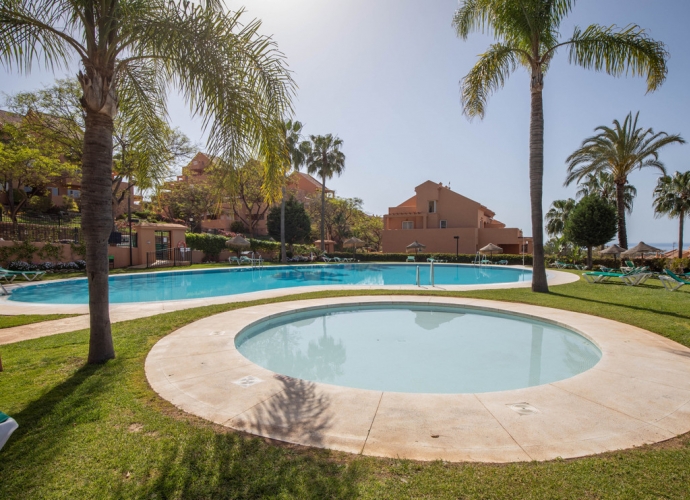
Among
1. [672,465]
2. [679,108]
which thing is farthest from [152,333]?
[679,108]

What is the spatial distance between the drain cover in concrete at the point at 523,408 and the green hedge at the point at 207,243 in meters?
26.5

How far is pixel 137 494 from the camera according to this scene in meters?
2.43

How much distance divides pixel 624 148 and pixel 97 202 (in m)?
28.2

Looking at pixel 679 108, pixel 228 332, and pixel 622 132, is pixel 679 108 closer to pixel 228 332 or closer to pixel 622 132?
pixel 622 132

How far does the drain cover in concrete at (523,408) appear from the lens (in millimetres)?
3746

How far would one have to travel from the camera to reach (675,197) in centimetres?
3050

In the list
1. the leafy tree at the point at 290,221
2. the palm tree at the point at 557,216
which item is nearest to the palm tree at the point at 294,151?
the leafy tree at the point at 290,221

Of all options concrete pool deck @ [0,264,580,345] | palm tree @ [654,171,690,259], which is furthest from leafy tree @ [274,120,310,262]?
palm tree @ [654,171,690,259]

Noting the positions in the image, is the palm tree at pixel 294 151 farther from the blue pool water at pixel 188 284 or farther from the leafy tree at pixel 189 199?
the leafy tree at pixel 189 199

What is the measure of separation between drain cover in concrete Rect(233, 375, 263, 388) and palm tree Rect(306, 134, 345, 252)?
28.8 metres

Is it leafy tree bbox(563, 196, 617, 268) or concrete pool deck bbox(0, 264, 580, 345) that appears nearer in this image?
concrete pool deck bbox(0, 264, 580, 345)

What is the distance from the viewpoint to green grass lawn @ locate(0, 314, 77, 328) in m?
7.62

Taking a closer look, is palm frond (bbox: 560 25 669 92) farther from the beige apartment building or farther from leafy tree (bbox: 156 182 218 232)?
leafy tree (bbox: 156 182 218 232)

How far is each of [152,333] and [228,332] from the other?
4.65 feet
